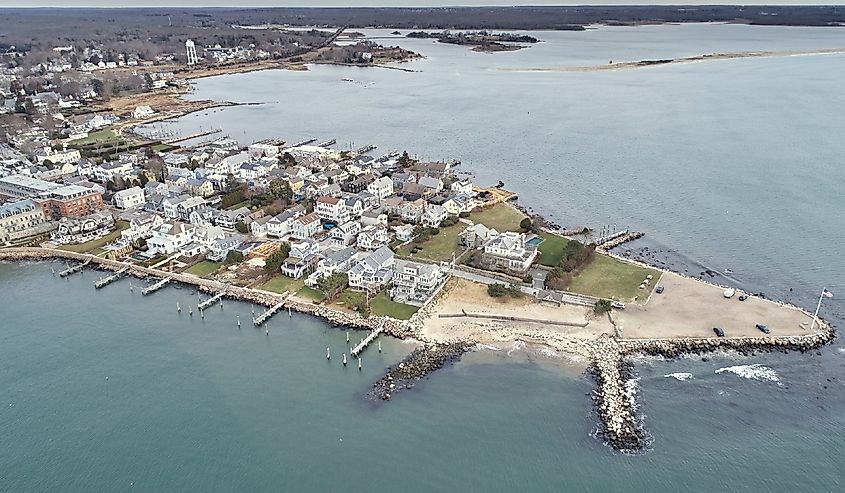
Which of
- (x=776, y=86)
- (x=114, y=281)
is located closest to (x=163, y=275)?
(x=114, y=281)

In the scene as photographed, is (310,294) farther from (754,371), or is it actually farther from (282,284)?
(754,371)

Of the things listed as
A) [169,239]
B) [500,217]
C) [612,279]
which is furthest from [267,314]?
[500,217]

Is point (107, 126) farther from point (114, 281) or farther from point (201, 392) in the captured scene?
point (201, 392)

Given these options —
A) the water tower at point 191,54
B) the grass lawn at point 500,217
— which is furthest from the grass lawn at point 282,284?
the water tower at point 191,54

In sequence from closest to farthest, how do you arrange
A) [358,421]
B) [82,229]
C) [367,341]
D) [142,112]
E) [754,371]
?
[358,421]
[754,371]
[367,341]
[82,229]
[142,112]

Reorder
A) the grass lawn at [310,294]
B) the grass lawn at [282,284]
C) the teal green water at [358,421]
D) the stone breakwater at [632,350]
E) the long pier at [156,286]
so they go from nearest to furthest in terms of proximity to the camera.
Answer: the teal green water at [358,421], the stone breakwater at [632,350], the grass lawn at [310,294], the grass lawn at [282,284], the long pier at [156,286]

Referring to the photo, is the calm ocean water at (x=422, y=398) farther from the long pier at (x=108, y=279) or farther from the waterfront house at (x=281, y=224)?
the waterfront house at (x=281, y=224)
